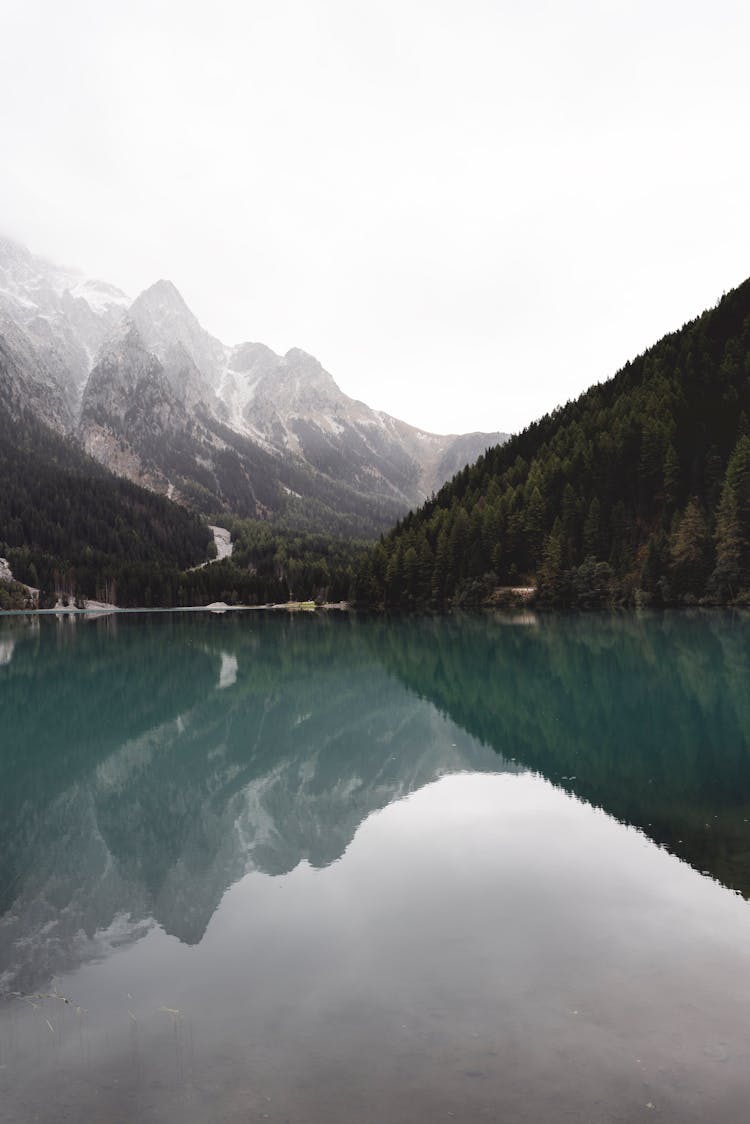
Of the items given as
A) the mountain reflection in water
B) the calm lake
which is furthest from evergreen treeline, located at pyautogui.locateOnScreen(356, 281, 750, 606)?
the calm lake

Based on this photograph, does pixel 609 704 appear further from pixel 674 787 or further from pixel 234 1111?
pixel 234 1111

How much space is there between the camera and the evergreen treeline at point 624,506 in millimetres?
125875

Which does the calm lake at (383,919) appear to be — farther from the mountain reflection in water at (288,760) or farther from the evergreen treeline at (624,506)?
the evergreen treeline at (624,506)

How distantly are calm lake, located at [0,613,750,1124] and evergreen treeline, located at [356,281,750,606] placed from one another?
9847 centimetres

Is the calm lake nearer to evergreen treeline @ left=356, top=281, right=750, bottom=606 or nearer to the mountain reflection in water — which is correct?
the mountain reflection in water

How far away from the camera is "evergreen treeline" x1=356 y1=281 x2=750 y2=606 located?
126 metres

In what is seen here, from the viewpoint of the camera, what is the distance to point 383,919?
1398cm

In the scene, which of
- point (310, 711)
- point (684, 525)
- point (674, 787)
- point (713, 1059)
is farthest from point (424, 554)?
point (713, 1059)

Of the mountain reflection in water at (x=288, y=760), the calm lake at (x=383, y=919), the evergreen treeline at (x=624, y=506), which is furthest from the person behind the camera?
the evergreen treeline at (x=624, y=506)

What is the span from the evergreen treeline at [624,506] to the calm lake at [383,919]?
323 feet

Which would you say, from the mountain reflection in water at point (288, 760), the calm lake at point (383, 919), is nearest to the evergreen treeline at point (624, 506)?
the mountain reflection in water at point (288, 760)

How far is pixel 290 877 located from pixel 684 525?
126791 millimetres

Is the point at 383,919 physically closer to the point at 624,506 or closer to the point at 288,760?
the point at 288,760

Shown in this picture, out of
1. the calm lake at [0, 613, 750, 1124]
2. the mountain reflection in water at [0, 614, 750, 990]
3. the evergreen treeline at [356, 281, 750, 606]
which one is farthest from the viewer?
the evergreen treeline at [356, 281, 750, 606]
